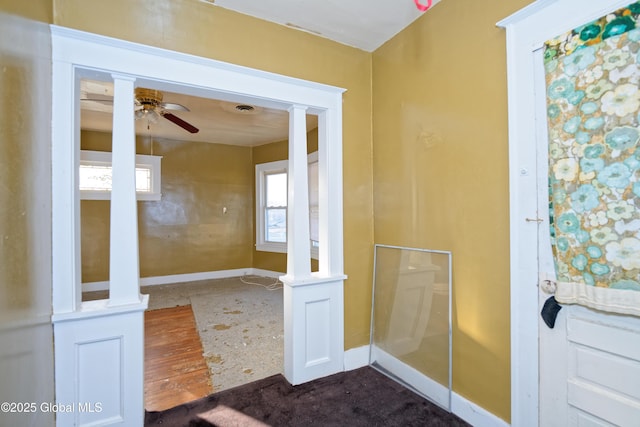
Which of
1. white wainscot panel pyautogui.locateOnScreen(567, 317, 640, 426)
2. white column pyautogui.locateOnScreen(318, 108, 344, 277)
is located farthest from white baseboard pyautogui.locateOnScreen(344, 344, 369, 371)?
white wainscot panel pyautogui.locateOnScreen(567, 317, 640, 426)

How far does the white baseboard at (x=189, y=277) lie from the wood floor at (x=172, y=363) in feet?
5.53

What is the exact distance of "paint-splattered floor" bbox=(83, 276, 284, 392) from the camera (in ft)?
8.11

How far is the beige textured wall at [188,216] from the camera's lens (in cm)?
487

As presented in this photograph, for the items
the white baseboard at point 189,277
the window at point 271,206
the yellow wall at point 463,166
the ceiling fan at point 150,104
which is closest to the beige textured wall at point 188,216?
the white baseboard at point 189,277

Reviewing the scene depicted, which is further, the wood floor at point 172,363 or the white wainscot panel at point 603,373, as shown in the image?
the wood floor at point 172,363

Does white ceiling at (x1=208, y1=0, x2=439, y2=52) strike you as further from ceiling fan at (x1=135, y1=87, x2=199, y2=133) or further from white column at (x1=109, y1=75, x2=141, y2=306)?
ceiling fan at (x1=135, y1=87, x2=199, y2=133)

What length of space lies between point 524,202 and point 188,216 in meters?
5.35

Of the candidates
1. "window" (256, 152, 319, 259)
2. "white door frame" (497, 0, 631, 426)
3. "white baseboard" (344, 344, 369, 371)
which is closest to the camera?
"white door frame" (497, 0, 631, 426)

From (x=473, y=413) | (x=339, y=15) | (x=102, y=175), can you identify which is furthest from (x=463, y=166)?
(x=102, y=175)

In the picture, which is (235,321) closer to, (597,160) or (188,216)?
(188,216)

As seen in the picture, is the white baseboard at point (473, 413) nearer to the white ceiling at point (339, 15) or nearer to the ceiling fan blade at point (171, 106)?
the white ceiling at point (339, 15)

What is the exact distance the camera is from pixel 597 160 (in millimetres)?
1229

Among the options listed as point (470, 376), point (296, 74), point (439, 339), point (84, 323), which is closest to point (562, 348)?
point (470, 376)

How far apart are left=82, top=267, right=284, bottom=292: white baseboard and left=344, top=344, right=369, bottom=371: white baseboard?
316 cm
